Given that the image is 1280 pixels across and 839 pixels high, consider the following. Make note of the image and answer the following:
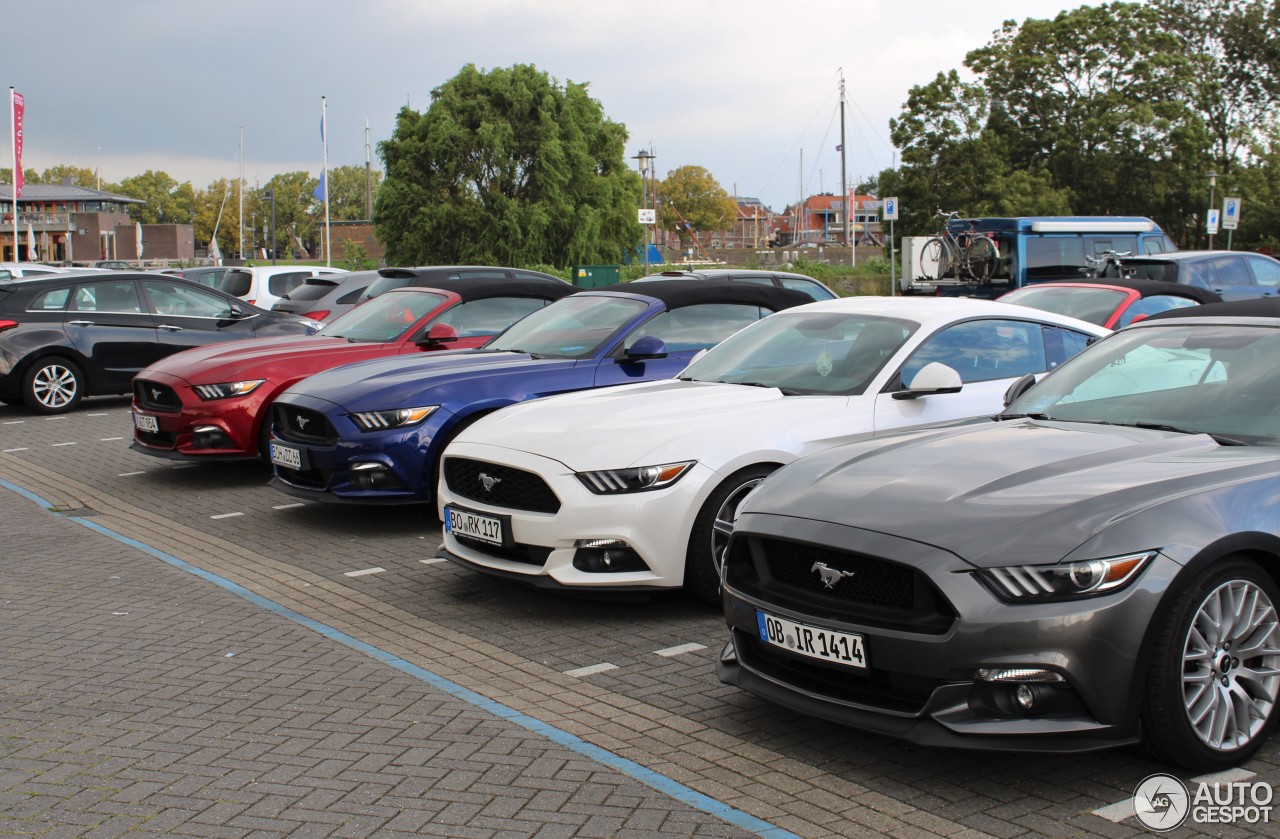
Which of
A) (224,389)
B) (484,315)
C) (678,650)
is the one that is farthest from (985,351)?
(224,389)

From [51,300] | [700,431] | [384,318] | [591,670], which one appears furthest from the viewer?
[51,300]

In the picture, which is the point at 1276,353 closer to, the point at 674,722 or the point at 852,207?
the point at 674,722

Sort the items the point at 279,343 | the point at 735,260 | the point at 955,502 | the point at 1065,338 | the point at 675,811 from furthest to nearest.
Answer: the point at 735,260 < the point at 279,343 < the point at 1065,338 < the point at 955,502 < the point at 675,811

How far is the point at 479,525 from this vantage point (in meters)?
6.36

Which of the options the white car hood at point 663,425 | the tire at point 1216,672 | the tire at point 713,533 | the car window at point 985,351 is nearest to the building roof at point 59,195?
the white car hood at point 663,425

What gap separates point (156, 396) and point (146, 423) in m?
0.24

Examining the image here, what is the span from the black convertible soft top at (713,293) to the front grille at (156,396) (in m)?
3.61

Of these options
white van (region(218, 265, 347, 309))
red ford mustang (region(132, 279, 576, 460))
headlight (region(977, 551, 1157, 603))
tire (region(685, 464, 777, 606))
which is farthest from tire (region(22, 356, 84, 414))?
headlight (region(977, 551, 1157, 603))

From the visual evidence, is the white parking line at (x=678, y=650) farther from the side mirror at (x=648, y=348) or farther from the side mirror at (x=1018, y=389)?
the side mirror at (x=648, y=348)

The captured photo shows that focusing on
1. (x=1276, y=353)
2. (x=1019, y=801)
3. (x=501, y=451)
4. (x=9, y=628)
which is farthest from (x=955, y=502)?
(x=9, y=628)

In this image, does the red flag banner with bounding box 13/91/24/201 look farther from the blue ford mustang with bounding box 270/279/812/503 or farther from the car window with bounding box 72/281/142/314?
the blue ford mustang with bounding box 270/279/812/503

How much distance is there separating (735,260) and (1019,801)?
71589 mm

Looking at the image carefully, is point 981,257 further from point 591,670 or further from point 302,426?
point 591,670

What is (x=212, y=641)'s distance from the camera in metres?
6.03
